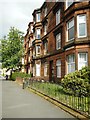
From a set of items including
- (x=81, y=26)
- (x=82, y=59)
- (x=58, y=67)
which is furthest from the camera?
(x=58, y=67)

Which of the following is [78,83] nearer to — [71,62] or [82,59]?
[82,59]

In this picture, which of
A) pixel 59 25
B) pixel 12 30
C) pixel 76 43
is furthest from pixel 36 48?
pixel 76 43

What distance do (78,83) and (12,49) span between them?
4364 cm

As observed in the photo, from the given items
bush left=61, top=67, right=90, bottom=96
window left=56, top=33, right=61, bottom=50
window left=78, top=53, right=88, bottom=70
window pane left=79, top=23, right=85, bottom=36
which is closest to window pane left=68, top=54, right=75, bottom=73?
window left=78, top=53, right=88, bottom=70

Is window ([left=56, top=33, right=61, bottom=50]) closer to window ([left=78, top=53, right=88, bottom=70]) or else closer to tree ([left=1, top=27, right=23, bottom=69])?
window ([left=78, top=53, right=88, bottom=70])

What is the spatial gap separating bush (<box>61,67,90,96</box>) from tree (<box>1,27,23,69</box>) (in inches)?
1624

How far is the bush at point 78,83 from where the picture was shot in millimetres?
14734

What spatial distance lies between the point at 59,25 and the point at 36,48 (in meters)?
18.0

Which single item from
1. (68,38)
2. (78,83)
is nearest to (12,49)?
(68,38)

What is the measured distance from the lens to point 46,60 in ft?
121

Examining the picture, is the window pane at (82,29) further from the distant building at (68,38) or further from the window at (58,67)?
the window at (58,67)

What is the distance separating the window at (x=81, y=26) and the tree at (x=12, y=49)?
34.8 m

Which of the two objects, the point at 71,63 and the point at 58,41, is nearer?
the point at 71,63

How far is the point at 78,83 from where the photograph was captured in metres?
14.9
